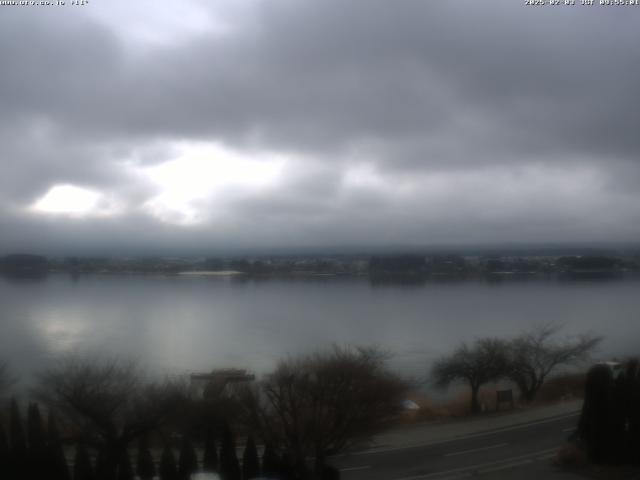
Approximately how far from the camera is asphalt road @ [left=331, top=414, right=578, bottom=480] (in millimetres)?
5871

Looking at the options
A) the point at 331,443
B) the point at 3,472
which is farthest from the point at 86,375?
the point at 331,443

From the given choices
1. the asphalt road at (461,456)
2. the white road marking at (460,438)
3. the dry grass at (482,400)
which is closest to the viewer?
the asphalt road at (461,456)

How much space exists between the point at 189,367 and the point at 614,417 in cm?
859

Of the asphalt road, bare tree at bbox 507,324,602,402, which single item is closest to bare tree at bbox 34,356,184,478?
the asphalt road

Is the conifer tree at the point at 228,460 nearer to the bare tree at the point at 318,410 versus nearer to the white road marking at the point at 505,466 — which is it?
the bare tree at the point at 318,410

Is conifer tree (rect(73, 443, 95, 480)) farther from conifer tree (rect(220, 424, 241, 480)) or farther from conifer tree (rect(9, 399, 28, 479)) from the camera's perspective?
conifer tree (rect(220, 424, 241, 480))

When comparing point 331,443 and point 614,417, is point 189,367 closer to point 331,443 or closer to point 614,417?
point 331,443

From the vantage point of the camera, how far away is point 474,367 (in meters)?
10.2

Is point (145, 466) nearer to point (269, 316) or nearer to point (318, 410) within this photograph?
point (318, 410)

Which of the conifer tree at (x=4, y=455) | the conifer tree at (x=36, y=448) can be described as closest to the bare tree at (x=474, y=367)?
the conifer tree at (x=36, y=448)

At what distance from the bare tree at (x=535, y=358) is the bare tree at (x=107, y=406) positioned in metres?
6.96

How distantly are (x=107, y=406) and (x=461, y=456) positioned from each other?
394 cm

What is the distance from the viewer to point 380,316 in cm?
2095

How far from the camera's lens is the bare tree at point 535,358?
10680 mm
